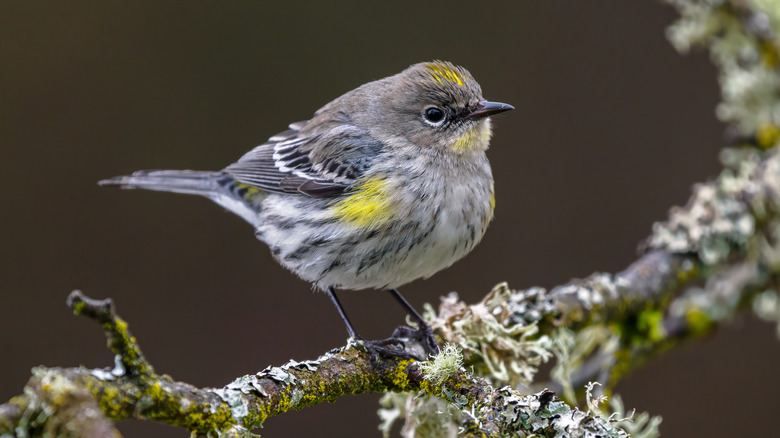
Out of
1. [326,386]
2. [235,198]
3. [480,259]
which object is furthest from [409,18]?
[326,386]

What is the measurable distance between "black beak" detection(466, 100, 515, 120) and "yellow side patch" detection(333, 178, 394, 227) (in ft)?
1.93

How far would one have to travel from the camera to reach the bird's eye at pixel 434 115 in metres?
3.57

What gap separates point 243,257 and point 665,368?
3.14 metres

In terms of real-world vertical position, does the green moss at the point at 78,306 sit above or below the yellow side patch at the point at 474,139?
above

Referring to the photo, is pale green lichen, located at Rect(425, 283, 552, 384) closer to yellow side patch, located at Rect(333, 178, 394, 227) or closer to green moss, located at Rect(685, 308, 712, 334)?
yellow side patch, located at Rect(333, 178, 394, 227)

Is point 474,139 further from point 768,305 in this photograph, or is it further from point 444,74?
point 768,305

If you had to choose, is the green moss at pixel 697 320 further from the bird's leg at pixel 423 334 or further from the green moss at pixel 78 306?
the green moss at pixel 78 306

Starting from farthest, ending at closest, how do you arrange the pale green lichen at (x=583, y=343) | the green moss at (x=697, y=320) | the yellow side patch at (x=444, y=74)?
the green moss at (x=697, y=320) → the yellow side patch at (x=444, y=74) → the pale green lichen at (x=583, y=343)

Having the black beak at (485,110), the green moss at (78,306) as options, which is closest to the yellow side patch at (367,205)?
the black beak at (485,110)

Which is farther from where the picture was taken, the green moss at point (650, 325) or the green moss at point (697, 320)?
the green moss at point (697, 320)

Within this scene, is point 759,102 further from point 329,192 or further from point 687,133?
point 329,192

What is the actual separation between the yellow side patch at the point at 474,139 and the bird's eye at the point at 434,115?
0.15 metres

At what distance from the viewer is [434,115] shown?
358 centimetres

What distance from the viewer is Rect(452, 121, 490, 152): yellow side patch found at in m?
3.51
